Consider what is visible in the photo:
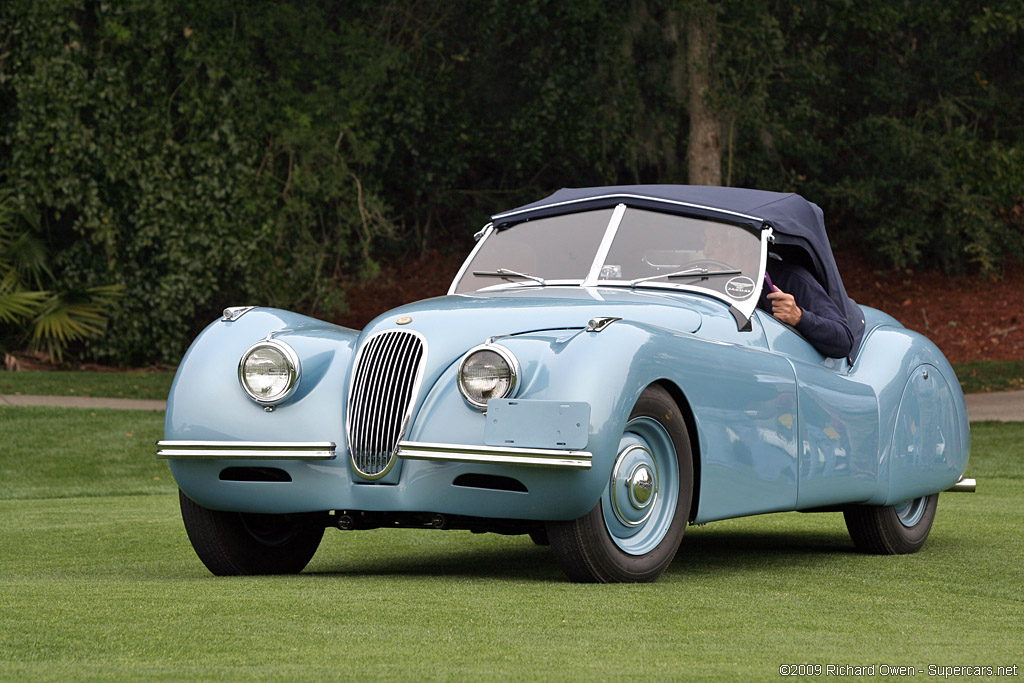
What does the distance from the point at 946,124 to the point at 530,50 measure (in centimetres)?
799

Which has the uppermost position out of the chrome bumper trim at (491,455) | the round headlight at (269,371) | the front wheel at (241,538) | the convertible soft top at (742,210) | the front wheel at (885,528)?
the convertible soft top at (742,210)

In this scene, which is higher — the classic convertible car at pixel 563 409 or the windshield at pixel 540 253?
the windshield at pixel 540 253

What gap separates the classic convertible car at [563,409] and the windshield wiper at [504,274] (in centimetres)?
1

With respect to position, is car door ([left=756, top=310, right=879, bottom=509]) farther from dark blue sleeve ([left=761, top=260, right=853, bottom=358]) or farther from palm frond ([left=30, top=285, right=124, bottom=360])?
palm frond ([left=30, top=285, right=124, bottom=360])

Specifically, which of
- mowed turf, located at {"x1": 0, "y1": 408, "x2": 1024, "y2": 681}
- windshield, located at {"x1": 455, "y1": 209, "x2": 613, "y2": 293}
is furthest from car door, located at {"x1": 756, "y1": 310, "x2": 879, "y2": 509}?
windshield, located at {"x1": 455, "y1": 209, "x2": 613, "y2": 293}

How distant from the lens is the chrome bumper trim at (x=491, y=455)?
4.91 meters

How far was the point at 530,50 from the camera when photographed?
2534cm

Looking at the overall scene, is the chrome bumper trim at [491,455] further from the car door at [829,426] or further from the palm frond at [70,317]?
the palm frond at [70,317]

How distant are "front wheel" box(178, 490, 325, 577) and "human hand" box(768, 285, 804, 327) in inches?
92.6

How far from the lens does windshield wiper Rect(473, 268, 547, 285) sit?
21.8 feet

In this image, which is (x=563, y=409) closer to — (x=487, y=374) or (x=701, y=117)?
(x=487, y=374)

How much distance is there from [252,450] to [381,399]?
547 millimetres

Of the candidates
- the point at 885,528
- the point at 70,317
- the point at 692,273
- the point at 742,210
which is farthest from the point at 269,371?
the point at 70,317

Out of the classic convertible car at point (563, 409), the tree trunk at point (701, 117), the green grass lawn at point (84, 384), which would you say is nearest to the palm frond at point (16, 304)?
the green grass lawn at point (84, 384)
